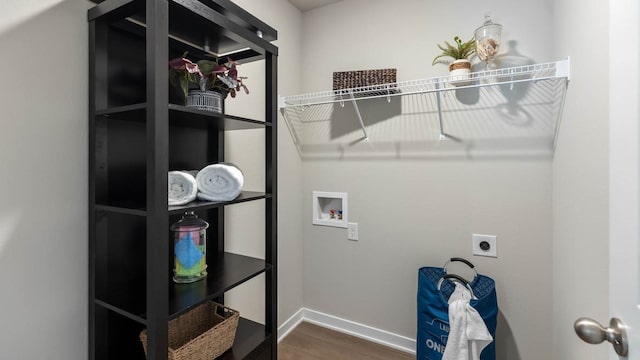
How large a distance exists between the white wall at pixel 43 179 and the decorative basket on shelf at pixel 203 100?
0.35m

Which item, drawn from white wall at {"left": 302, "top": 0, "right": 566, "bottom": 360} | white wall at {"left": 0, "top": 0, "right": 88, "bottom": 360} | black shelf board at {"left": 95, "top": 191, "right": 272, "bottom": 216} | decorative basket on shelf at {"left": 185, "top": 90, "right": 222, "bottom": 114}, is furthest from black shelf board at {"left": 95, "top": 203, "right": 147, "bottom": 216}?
white wall at {"left": 302, "top": 0, "right": 566, "bottom": 360}

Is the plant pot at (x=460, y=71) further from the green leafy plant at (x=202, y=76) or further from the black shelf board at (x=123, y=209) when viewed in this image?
the black shelf board at (x=123, y=209)

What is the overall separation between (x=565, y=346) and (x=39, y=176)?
7.13 feet

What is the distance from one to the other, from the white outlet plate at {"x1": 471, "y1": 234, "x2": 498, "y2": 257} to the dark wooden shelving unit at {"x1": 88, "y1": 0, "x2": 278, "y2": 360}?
1218 mm

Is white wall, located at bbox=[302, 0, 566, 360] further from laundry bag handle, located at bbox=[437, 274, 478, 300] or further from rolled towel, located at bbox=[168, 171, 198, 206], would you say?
rolled towel, located at bbox=[168, 171, 198, 206]

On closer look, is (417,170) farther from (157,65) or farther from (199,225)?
(157,65)

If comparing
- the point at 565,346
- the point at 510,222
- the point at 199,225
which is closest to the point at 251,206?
the point at 199,225

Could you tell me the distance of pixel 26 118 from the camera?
91 cm

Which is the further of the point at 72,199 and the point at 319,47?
the point at 319,47

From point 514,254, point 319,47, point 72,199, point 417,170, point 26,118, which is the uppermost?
point 319,47

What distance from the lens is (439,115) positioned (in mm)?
1799

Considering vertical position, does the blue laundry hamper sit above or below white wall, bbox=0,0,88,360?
below

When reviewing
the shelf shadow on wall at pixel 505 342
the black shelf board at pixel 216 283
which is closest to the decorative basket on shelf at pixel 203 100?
the black shelf board at pixel 216 283

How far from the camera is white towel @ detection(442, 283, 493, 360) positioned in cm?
141
